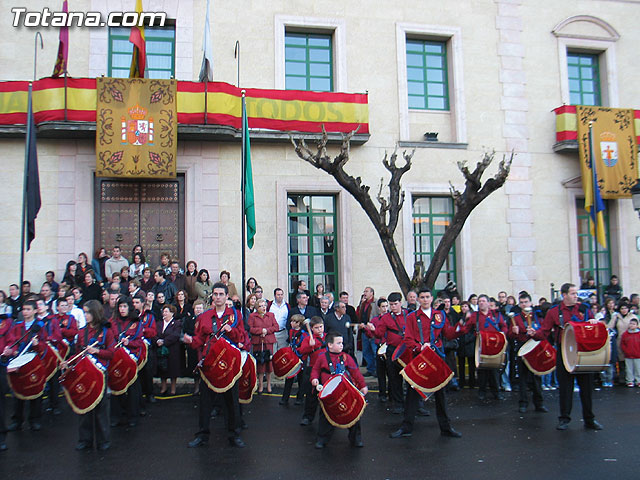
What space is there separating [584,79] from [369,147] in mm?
7242

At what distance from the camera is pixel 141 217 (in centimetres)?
1434

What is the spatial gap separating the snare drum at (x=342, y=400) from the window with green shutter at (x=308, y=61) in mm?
10425

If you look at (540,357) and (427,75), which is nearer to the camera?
(540,357)

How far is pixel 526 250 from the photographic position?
16156 millimetres

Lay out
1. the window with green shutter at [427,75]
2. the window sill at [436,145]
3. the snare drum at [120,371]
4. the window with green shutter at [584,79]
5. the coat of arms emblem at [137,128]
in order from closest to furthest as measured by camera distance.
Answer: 1. the snare drum at [120,371]
2. the coat of arms emblem at [137,128]
3. the window sill at [436,145]
4. the window with green shutter at [427,75]
5. the window with green shutter at [584,79]

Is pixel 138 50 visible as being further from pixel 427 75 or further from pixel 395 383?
pixel 395 383

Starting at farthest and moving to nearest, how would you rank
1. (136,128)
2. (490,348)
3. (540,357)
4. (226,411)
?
1. (136,128)
2. (490,348)
3. (540,357)
4. (226,411)

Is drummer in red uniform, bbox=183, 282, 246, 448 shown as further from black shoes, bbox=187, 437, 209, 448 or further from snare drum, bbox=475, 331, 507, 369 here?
snare drum, bbox=475, 331, 507, 369

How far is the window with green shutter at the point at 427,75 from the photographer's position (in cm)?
1644

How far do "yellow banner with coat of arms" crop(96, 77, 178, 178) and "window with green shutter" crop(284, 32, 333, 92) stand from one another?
3429 mm

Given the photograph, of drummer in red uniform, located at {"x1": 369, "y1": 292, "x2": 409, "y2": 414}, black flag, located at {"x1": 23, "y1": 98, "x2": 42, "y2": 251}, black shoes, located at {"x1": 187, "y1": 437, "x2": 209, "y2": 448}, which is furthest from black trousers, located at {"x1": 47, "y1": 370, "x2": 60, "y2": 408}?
drummer in red uniform, located at {"x1": 369, "y1": 292, "x2": 409, "y2": 414}

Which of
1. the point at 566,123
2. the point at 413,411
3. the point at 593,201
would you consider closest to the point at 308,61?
the point at 566,123

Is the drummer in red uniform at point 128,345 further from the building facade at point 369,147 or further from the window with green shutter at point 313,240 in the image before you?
the window with green shutter at point 313,240

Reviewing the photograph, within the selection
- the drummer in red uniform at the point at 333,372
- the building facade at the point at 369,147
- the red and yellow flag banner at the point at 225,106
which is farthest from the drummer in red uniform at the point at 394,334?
the red and yellow flag banner at the point at 225,106
